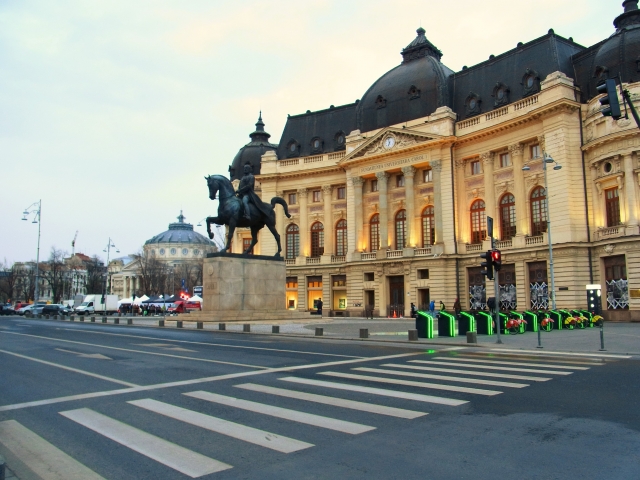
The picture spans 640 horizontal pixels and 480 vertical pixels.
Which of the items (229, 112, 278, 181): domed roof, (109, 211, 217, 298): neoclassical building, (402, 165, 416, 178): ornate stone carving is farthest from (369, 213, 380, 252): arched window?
(109, 211, 217, 298): neoclassical building

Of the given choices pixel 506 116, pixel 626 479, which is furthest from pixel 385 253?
pixel 626 479

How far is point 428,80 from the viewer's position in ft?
185

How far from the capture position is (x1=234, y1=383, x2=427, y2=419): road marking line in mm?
8148

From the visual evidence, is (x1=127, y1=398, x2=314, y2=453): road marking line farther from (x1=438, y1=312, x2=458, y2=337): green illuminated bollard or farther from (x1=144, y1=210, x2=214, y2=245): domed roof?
(x1=144, y1=210, x2=214, y2=245): domed roof

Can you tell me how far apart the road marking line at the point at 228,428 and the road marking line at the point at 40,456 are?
1816 mm

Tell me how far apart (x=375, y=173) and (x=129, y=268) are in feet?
423

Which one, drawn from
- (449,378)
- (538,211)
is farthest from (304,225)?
(449,378)

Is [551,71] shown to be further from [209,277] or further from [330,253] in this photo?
[209,277]

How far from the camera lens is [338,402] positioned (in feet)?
29.5

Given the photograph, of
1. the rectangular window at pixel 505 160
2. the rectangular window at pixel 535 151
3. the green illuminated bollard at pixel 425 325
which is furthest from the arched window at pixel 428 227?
the green illuminated bollard at pixel 425 325

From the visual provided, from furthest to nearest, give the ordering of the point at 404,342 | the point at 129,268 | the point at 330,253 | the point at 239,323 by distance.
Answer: the point at 129,268 < the point at 330,253 < the point at 239,323 < the point at 404,342

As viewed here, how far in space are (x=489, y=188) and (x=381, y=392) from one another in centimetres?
4383

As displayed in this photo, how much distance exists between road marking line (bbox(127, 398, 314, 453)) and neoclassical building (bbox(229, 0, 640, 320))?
34.0 metres

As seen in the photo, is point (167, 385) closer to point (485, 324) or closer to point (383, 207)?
point (485, 324)
